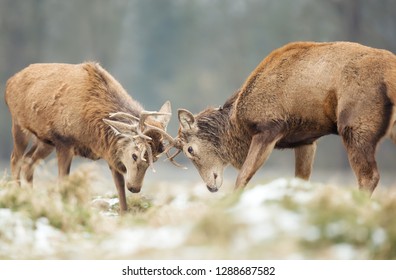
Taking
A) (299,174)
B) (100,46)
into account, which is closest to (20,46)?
(100,46)

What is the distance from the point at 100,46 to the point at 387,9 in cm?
1490

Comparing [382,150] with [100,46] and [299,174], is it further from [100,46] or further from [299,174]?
[299,174]

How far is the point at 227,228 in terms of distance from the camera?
8492 mm

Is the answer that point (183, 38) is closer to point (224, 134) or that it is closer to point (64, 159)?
point (64, 159)

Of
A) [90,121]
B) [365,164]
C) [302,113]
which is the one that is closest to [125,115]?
[90,121]

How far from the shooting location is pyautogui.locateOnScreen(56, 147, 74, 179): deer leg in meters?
14.5

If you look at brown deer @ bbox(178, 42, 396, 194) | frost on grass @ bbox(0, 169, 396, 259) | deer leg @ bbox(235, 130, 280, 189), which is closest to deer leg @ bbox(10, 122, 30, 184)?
brown deer @ bbox(178, 42, 396, 194)

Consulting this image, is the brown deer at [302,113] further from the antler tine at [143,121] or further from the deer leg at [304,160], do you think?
the antler tine at [143,121]

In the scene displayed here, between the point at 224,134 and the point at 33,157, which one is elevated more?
the point at 224,134

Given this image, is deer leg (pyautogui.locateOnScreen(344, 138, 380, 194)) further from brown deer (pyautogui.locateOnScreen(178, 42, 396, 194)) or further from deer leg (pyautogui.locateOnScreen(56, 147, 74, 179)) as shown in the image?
deer leg (pyautogui.locateOnScreen(56, 147, 74, 179))

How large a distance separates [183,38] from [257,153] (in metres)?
39.0

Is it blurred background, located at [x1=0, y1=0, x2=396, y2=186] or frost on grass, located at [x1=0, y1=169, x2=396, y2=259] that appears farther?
blurred background, located at [x1=0, y1=0, x2=396, y2=186]

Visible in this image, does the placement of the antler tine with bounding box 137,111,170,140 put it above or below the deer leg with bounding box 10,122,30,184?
above

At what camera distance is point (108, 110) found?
47.1ft
